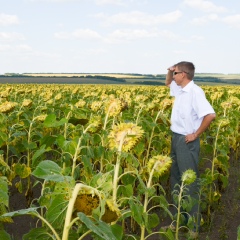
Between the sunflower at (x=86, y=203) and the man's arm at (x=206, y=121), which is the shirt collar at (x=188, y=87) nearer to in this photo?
the man's arm at (x=206, y=121)

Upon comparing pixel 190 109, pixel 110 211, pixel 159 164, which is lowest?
pixel 159 164

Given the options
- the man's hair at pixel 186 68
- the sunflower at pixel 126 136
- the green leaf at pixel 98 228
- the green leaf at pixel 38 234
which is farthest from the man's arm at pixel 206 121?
the green leaf at pixel 98 228

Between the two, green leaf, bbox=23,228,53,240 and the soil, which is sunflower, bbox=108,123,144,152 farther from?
the soil

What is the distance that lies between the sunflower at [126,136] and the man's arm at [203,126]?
69.0 inches

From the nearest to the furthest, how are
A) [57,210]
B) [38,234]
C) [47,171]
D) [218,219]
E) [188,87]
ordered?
1. [47,171]
2. [57,210]
3. [38,234]
4. [188,87]
5. [218,219]

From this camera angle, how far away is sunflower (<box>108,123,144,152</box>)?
2432mm

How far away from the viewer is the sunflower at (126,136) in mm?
2432

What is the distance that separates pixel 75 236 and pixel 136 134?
666 mm

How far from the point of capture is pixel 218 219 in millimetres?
4910

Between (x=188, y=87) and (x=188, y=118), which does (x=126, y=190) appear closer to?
(x=188, y=118)

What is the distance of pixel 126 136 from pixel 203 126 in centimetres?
180

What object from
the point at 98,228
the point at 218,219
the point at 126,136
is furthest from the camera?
the point at 218,219

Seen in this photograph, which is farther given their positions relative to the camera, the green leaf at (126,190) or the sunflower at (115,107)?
the sunflower at (115,107)

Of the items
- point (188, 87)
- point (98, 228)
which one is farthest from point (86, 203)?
point (188, 87)
